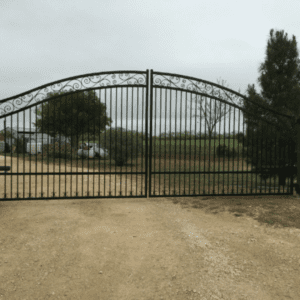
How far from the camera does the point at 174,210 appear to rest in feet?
20.2

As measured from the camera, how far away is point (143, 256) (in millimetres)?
3879

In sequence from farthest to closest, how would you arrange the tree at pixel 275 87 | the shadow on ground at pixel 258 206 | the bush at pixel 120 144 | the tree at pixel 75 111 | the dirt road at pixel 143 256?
the bush at pixel 120 144 < the tree at pixel 275 87 < the tree at pixel 75 111 < the shadow on ground at pixel 258 206 < the dirt road at pixel 143 256

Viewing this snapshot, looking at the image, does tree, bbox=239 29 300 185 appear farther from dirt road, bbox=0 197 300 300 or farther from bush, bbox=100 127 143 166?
bush, bbox=100 127 143 166

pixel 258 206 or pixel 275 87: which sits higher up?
pixel 275 87

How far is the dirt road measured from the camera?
3.08 meters

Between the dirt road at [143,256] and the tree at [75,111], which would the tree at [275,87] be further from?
the tree at [75,111]

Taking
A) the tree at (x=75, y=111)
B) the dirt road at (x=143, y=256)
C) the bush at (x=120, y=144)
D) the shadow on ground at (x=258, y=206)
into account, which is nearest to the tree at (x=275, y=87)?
the shadow on ground at (x=258, y=206)

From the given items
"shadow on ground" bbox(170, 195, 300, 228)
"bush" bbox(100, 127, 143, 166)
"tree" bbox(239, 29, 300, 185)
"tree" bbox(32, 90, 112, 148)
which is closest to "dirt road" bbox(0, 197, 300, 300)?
"shadow on ground" bbox(170, 195, 300, 228)

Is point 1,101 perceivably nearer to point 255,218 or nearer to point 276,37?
point 255,218

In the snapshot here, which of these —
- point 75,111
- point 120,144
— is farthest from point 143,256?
point 75,111

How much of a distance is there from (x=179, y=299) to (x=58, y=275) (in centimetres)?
152

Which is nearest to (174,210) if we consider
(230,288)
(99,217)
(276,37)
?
(99,217)

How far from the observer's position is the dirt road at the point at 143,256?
3.08m

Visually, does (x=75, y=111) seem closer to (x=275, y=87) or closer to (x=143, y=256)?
(x=275, y=87)
